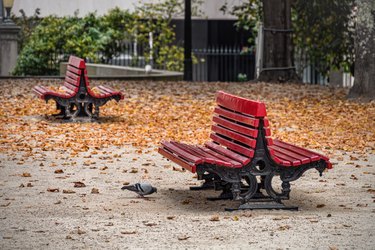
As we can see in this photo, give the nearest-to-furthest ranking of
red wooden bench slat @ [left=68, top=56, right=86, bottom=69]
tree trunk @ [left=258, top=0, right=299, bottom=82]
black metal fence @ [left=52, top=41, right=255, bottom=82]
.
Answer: red wooden bench slat @ [left=68, top=56, right=86, bottom=69] → tree trunk @ [left=258, top=0, right=299, bottom=82] → black metal fence @ [left=52, top=41, right=255, bottom=82]

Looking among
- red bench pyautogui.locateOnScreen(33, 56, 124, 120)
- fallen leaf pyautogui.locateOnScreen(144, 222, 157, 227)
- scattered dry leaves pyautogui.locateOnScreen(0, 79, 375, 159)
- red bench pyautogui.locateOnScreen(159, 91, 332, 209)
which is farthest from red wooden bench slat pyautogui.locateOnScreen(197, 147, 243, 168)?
red bench pyautogui.locateOnScreen(33, 56, 124, 120)

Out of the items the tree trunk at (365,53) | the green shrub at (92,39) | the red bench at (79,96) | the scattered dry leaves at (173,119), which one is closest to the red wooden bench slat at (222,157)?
the scattered dry leaves at (173,119)

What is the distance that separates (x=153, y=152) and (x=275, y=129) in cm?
313

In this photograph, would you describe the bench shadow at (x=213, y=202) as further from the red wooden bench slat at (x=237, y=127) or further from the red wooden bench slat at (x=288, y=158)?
the red wooden bench slat at (x=237, y=127)

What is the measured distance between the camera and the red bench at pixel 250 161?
9906 millimetres

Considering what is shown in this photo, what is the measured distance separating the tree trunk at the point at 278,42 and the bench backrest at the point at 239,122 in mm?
16238

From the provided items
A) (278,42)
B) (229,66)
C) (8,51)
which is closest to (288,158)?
(278,42)

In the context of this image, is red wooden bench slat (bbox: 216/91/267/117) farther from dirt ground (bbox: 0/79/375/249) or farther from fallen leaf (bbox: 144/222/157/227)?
fallen leaf (bbox: 144/222/157/227)

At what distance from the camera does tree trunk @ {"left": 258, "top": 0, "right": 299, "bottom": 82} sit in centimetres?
2733

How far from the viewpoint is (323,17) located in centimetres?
2950

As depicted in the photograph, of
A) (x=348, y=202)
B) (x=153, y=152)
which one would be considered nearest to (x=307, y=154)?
(x=348, y=202)

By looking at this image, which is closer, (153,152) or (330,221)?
(330,221)

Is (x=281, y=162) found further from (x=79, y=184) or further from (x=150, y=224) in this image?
(x=79, y=184)

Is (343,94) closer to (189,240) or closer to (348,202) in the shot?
(348,202)
